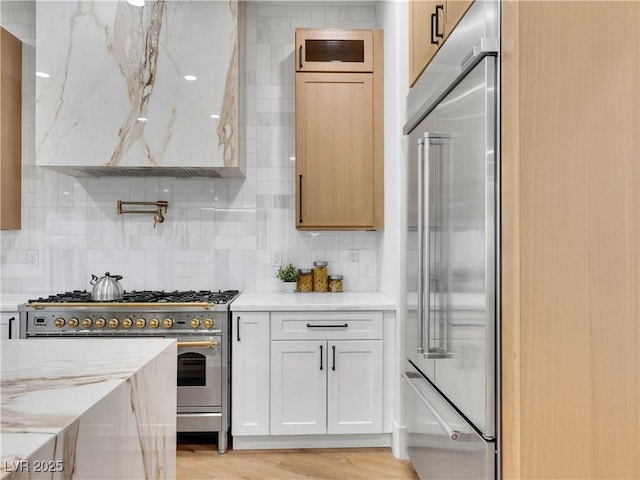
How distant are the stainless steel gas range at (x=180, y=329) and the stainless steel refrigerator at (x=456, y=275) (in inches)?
43.5

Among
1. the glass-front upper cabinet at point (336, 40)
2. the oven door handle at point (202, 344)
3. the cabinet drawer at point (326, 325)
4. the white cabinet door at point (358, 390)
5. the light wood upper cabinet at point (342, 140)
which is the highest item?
the glass-front upper cabinet at point (336, 40)

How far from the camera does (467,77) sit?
5.06 ft

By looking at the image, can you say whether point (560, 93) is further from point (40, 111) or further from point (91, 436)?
point (40, 111)

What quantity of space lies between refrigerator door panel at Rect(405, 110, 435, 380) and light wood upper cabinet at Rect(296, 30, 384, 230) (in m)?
0.66

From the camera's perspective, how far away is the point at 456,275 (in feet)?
5.36

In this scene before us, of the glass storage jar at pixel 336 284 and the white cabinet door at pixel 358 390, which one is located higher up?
the glass storage jar at pixel 336 284

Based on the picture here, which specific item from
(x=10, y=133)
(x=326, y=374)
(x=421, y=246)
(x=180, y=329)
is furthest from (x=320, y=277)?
(x=10, y=133)

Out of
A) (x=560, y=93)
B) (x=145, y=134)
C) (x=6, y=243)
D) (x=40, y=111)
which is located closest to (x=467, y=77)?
(x=560, y=93)

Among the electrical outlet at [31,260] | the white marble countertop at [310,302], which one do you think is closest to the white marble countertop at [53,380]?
the white marble countertop at [310,302]

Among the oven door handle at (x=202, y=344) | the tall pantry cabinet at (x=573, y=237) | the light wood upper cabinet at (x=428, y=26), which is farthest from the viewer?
the oven door handle at (x=202, y=344)

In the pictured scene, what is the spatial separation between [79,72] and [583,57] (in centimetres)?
271

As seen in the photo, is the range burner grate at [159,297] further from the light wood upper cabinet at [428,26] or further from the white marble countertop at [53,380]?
the light wood upper cabinet at [428,26]

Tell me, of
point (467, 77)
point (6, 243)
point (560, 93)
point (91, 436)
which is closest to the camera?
point (91, 436)

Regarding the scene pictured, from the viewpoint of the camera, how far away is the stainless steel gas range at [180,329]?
8.39 feet
